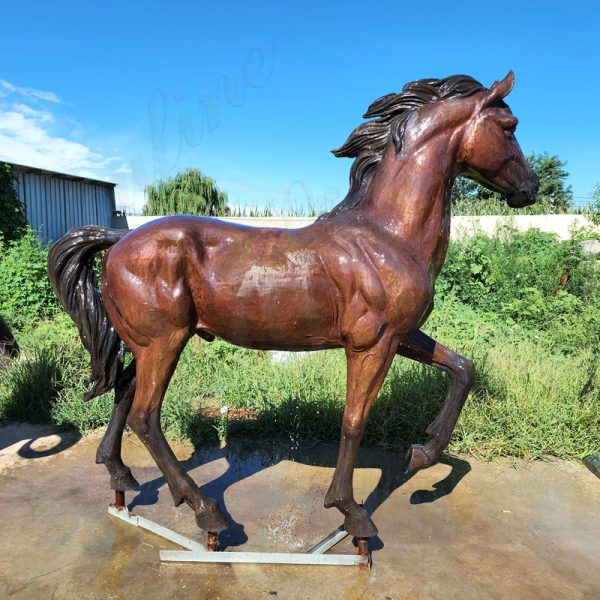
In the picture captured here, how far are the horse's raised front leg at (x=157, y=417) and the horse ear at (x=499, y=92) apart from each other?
175cm

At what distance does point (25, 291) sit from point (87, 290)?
19.1 feet

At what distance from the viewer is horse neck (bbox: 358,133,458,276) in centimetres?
224

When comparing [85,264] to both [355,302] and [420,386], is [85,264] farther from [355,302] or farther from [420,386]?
[420,386]

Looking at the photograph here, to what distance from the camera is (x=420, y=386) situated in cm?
414

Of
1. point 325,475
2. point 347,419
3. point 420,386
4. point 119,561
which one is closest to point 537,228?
point 420,386

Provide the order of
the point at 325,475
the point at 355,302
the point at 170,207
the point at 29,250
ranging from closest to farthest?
the point at 355,302, the point at 325,475, the point at 29,250, the point at 170,207

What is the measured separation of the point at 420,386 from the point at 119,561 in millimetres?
2688

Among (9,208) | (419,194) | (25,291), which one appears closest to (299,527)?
(419,194)

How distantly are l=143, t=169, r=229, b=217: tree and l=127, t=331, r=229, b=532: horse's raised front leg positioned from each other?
2444cm

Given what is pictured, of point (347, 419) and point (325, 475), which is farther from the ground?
point (347, 419)

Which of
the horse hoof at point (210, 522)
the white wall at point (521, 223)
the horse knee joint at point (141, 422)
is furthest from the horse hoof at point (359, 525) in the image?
the white wall at point (521, 223)

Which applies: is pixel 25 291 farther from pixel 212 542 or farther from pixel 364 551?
pixel 364 551

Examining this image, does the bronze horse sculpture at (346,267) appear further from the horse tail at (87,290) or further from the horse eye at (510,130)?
the horse tail at (87,290)

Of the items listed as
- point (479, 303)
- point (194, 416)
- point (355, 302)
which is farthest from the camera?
point (479, 303)
